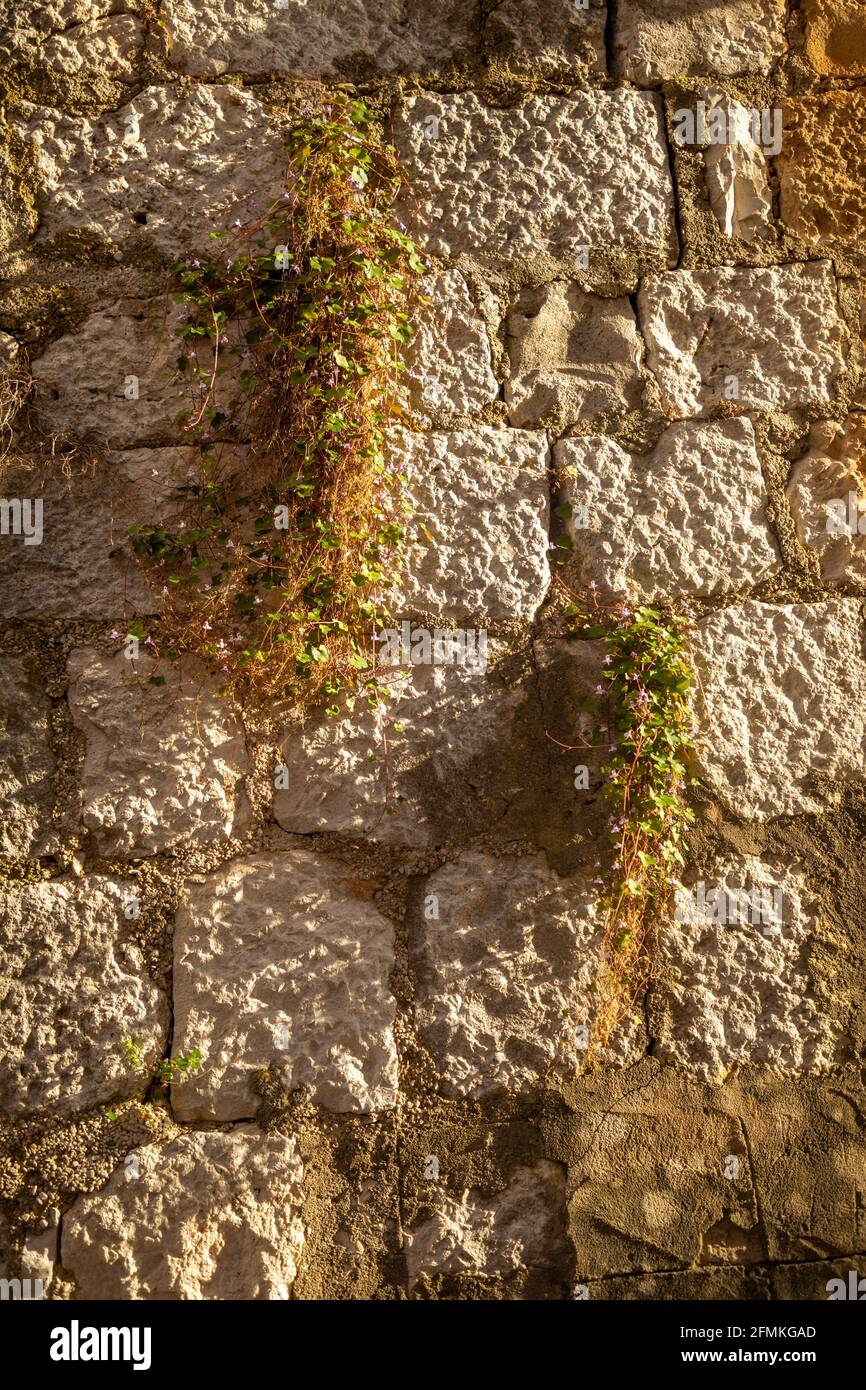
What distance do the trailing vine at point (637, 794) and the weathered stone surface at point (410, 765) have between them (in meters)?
0.23

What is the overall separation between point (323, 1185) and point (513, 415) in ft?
5.55

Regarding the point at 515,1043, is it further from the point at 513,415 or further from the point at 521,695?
the point at 513,415

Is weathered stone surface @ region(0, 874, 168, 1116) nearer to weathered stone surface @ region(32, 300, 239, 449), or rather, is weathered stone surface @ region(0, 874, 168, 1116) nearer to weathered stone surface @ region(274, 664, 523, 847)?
weathered stone surface @ region(274, 664, 523, 847)

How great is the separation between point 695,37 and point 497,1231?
273cm

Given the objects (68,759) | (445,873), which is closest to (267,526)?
(68,759)

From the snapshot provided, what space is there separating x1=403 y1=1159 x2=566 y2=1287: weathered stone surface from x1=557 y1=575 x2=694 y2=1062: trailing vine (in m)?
0.29

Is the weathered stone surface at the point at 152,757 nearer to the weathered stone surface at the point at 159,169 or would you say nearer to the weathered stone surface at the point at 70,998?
the weathered stone surface at the point at 70,998

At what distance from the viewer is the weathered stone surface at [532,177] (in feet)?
7.82

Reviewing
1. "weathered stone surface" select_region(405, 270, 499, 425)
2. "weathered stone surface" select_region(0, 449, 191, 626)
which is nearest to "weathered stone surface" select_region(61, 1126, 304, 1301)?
"weathered stone surface" select_region(0, 449, 191, 626)

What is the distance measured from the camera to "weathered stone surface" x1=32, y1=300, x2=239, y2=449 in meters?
2.28

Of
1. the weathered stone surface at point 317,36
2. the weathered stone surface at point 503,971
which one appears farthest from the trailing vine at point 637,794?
the weathered stone surface at point 317,36

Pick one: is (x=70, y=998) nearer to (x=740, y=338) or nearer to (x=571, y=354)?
(x=571, y=354)

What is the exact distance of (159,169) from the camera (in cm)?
233

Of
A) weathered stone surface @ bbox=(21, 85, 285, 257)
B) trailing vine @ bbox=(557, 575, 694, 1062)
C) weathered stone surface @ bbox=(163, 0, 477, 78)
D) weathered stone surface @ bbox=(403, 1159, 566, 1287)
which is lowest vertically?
weathered stone surface @ bbox=(403, 1159, 566, 1287)
